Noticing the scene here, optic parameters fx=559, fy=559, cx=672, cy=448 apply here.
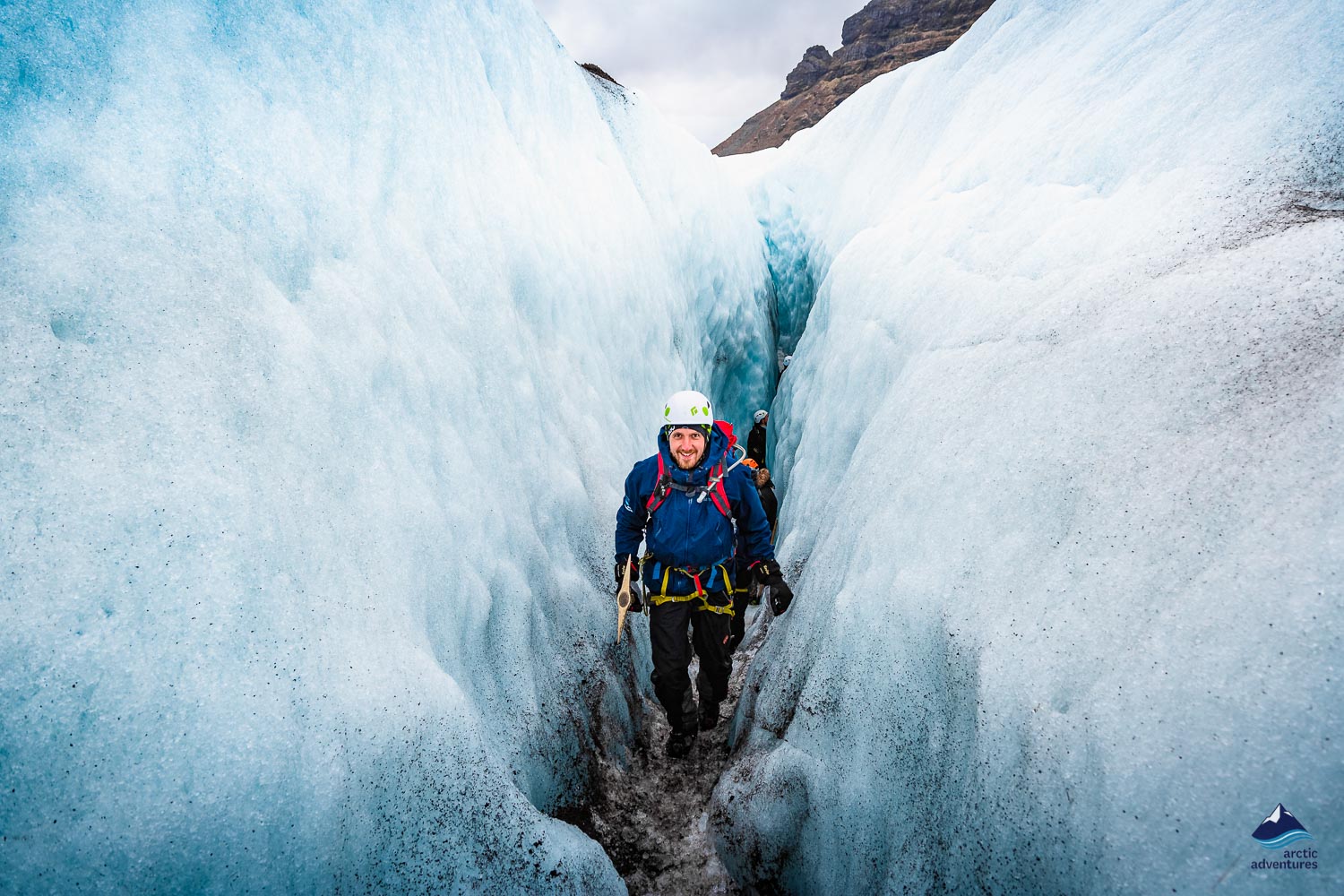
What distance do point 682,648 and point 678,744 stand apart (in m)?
0.72

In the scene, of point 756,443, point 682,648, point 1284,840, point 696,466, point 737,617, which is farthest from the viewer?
point 756,443

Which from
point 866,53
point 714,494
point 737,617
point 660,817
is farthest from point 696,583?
point 866,53

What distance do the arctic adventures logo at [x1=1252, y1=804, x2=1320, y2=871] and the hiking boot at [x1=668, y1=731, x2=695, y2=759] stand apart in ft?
9.55

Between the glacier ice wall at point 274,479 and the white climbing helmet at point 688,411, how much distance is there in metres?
0.89

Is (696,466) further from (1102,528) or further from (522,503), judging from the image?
(1102,528)

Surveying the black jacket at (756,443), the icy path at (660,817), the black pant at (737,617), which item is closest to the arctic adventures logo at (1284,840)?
the icy path at (660,817)

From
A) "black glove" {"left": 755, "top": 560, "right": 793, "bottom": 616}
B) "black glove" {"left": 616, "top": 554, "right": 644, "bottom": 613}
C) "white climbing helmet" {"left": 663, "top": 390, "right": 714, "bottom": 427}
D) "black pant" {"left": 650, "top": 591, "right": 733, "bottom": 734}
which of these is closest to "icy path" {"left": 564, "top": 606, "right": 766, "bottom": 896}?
"black pant" {"left": 650, "top": 591, "right": 733, "bottom": 734}

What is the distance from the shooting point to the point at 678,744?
3758 mm

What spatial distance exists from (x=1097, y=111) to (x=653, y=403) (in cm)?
407

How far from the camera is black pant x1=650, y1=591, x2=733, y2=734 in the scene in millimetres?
3582

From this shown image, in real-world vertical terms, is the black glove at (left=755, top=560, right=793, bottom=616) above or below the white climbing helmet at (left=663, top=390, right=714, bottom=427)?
below

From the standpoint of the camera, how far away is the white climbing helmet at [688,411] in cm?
354

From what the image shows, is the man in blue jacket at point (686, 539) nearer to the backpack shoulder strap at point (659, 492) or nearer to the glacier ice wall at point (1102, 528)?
the backpack shoulder strap at point (659, 492)

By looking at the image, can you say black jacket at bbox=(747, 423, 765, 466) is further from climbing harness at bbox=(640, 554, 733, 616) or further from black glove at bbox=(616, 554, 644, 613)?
climbing harness at bbox=(640, 554, 733, 616)
